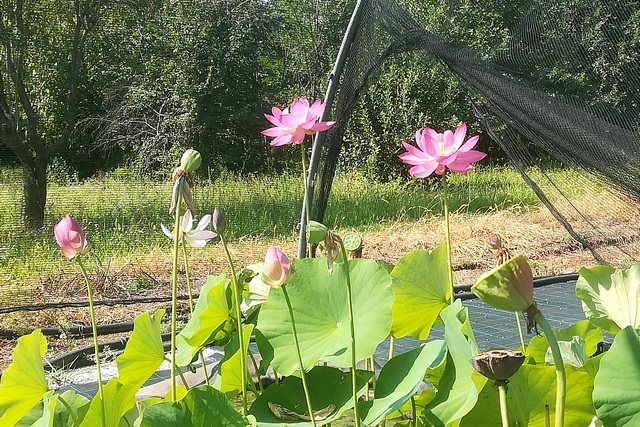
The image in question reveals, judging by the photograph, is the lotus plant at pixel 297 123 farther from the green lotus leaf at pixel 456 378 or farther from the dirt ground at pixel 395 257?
the dirt ground at pixel 395 257

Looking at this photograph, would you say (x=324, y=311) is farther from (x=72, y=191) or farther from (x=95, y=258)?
(x=72, y=191)

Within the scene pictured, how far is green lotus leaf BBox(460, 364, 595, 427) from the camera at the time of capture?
40cm

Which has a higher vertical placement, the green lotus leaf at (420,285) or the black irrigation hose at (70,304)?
the green lotus leaf at (420,285)

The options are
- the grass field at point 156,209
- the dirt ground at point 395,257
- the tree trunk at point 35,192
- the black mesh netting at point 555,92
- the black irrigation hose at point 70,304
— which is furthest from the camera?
the tree trunk at point 35,192

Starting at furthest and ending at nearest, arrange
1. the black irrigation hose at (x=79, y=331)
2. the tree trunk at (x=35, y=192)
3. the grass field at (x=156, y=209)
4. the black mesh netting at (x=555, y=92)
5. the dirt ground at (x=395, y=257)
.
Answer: the tree trunk at (x=35, y=192) < the grass field at (x=156, y=209) < the black irrigation hose at (x=79, y=331) < the dirt ground at (x=395, y=257) < the black mesh netting at (x=555, y=92)

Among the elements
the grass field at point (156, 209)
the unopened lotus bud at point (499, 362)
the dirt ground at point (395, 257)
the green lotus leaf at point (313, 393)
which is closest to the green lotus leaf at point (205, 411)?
the green lotus leaf at point (313, 393)

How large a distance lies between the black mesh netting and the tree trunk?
135 inches

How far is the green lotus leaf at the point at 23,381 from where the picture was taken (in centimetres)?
48

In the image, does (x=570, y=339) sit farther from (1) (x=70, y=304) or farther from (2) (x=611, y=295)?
(1) (x=70, y=304)

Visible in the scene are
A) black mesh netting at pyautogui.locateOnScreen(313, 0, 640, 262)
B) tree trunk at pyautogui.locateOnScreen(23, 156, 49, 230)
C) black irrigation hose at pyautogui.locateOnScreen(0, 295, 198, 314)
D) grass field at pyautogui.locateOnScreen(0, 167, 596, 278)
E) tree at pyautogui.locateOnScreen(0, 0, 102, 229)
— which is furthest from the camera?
tree at pyautogui.locateOnScreen(0, 0, 102, 229)

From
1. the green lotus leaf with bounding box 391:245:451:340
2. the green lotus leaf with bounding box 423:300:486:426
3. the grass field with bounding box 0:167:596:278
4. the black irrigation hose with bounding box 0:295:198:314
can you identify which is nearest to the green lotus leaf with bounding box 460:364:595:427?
the green lotus leaf with bounding box 423:300:486:426

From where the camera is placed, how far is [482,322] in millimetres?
2141

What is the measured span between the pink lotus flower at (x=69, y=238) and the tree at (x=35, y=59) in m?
4.99

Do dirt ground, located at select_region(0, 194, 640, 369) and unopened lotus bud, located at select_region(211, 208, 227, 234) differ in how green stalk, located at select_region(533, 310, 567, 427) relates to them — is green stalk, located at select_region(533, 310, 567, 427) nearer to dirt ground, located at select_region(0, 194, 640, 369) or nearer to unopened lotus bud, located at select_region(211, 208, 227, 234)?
unopened lotus bud, located at select_region(211, 208, 227, 234)
